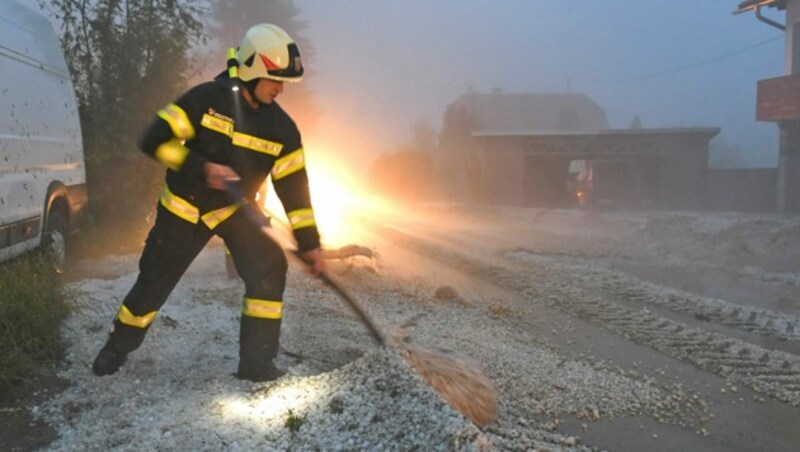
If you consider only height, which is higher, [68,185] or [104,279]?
[68,185]

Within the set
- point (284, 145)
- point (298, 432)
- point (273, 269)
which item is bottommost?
point (298, 432)

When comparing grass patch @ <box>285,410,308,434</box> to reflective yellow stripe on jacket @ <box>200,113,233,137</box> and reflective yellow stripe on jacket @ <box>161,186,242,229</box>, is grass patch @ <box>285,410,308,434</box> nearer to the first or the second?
reflective yellow stripe on jacket @ <box>161,186,242,229</box>

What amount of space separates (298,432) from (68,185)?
17.1ft

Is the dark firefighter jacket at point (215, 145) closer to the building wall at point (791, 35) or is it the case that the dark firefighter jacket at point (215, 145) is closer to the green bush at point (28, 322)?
the green bush at point (28, 322)

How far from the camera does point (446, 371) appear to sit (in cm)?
358

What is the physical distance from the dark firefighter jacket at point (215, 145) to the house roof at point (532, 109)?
171 ft

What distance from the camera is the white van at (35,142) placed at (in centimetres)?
538

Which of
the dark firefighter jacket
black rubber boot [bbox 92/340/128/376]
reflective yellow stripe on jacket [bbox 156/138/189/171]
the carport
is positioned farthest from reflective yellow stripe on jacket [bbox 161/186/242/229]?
the carport

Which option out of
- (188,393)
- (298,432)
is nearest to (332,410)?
(298,432)

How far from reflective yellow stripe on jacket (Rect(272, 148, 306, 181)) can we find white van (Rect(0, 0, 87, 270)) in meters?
2.72

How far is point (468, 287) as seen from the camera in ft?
25.3

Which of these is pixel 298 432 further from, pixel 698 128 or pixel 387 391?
pixel 698 128

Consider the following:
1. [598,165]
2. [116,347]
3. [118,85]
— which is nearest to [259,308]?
[116,347]

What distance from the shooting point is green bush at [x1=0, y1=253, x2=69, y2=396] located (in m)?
3.61
